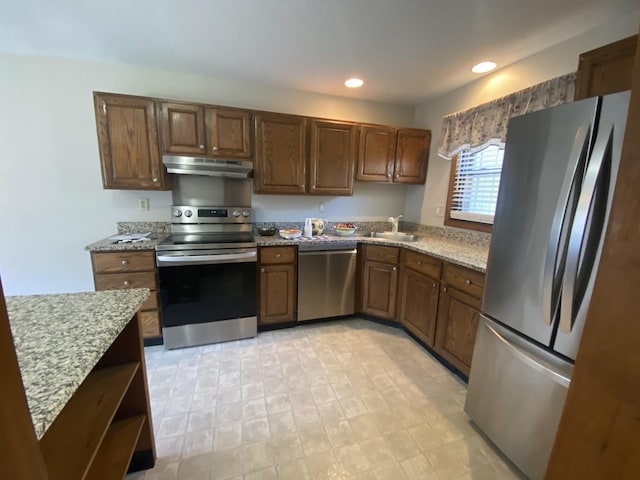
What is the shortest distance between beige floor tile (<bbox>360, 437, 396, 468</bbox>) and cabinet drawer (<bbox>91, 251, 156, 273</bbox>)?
2.00m

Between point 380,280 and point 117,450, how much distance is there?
2.25 m

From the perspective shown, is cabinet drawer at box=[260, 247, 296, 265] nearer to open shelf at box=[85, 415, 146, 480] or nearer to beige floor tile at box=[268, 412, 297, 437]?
beige floor tile at box=[268, 412, 297, 437]

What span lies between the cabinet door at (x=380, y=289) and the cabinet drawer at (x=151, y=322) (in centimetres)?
193

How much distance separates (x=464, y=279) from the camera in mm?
1991

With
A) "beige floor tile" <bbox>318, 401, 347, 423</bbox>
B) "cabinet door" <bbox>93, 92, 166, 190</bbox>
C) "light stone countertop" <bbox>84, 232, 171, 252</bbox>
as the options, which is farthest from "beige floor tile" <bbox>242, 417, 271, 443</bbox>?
"cabinet door" <bbox>93, 92, 166, 190</bbox>

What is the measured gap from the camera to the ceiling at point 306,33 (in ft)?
5.15

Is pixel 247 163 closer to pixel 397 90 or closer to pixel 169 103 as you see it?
pixel 169 103

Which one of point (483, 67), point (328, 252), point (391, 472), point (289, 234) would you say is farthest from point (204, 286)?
point (483, 67)

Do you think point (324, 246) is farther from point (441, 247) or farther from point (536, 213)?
point (536, 213)

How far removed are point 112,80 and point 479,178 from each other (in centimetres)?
341

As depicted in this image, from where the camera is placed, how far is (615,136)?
1.04 m

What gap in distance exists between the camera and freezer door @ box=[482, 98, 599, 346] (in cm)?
115

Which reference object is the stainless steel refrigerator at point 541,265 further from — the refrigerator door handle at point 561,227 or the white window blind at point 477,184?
the white window blind at point 477,184

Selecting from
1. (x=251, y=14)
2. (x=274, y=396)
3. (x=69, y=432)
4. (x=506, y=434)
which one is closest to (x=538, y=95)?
(x=251, y=14)
